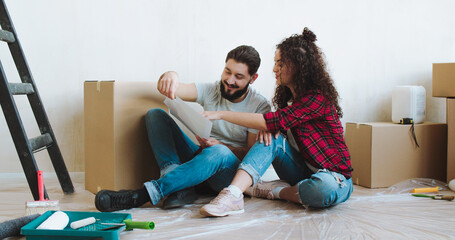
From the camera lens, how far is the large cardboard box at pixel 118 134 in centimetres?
201

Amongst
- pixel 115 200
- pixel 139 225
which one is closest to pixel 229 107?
pixel 115 200

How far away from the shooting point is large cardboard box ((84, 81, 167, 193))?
2006 mm

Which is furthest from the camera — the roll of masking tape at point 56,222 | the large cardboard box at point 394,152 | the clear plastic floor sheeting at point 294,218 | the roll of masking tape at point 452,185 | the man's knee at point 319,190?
the large cardboard box at point 394,152

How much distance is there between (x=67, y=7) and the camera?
8.15ft

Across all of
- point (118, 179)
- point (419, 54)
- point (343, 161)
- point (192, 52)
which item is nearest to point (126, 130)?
point (118, 179)

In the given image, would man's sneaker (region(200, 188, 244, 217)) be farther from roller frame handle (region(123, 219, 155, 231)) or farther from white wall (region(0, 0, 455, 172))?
white wall (region(0, 0, 455, 172))

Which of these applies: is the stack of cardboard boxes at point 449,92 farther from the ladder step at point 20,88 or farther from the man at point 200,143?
the ladder step at point 20,88

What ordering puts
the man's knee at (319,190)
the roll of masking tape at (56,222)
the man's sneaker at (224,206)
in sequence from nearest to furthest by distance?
1. the roll of masking tape at (56,222)
2. the man's sneaker at (224,206)
3. the man's knee at (319,190)

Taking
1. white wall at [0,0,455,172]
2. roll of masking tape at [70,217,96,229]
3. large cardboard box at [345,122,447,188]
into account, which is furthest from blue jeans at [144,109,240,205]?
large cardboard box at [345,122,447,188]

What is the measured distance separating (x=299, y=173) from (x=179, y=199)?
0.52 metres

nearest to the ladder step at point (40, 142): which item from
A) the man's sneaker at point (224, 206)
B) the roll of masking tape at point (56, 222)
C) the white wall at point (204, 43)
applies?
the white wall at point (204, 43)

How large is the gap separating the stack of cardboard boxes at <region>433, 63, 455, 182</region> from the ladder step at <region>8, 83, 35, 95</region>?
84.0 inches

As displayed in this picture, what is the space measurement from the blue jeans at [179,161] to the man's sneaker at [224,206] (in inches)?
5.8

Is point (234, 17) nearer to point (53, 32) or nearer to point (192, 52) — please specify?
point (192, 52)
